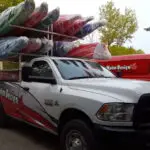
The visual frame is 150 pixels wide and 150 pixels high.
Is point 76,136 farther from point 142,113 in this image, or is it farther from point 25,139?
point 25,139

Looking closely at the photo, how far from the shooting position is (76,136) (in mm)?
5297

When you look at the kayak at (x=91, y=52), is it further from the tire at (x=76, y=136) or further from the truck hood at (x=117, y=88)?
the tire at (x=76, y=136)

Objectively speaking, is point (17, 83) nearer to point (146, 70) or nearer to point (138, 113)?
point (138, 113)

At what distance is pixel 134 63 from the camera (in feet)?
37.9

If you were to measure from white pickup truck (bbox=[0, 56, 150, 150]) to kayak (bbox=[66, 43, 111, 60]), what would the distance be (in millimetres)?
1282

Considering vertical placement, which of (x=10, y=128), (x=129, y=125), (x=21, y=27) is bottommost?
(x=10, y=128)

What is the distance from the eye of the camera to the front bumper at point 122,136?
473 centimetres

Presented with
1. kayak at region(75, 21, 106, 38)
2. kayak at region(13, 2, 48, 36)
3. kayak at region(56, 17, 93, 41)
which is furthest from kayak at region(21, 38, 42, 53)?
kayak at region(75, 21, 106, 38)

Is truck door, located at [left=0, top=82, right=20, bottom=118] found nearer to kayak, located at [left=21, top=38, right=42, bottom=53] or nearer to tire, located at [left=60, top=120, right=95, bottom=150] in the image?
kayak, located at [left=21, top=38, right=42, bottom=53]

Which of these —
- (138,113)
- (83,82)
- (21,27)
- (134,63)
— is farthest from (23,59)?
(134,63)

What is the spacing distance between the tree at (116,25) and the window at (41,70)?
2722 cm

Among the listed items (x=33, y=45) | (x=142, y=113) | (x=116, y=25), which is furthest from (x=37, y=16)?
(x=116, y=25)

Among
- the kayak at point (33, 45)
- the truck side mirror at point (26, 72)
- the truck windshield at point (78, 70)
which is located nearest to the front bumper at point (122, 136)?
the truck windshield at point (78, 70)

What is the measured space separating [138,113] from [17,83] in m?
3.35
